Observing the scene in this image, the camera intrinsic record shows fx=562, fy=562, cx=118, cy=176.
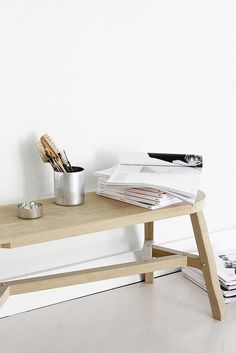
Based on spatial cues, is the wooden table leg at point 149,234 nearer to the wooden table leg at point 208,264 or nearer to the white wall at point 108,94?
the white wall at point 108,94

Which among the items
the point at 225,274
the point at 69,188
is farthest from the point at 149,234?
the point at 69,188

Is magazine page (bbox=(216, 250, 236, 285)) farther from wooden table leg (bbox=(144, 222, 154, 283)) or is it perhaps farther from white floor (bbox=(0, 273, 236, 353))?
wooden table leg (bbox=(144, 222, 154, 283))

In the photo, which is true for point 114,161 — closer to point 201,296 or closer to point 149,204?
point 149,204

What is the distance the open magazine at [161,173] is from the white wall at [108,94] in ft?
0.42

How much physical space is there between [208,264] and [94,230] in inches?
15.6

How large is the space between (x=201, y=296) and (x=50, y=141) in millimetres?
682

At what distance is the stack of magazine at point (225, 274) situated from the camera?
5.63ft

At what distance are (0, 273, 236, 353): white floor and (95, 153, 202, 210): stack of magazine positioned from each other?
340 mm

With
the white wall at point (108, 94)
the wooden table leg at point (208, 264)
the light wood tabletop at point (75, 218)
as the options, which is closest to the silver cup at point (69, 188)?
the light wood tabletop at point (75, 218)

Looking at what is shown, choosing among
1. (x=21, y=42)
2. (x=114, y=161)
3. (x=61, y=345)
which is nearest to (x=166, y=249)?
(x=114, y=161)

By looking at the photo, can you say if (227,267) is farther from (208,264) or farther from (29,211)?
(29,211)

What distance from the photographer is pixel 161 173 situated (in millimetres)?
1565

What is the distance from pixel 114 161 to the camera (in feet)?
5.70

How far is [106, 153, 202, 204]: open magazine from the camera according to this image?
1468 millimetres
